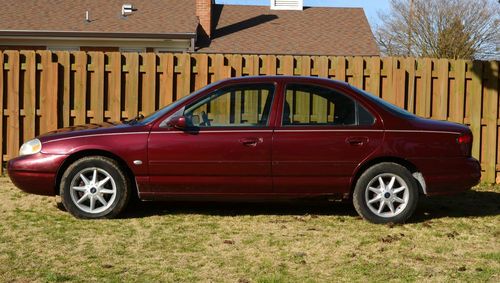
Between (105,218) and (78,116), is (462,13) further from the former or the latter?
(105,218)

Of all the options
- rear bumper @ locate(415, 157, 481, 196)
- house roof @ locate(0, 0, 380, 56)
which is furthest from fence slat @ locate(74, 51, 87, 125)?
house roof @ locate(0, 0, 380, 56)

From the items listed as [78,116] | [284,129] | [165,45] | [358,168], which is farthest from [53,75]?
[165,45]

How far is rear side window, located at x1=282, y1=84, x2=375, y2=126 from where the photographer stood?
679 cm

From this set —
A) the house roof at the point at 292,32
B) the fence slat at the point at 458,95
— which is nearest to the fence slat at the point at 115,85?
the fence slat at the point at 458,95

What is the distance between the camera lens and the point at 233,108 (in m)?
6.85

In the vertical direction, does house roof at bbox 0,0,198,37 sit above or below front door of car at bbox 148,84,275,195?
above

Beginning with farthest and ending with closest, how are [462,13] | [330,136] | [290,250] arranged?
[462,13] < [330,136] < [290,250]

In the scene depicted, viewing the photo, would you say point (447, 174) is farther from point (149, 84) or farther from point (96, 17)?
point (96, 17)

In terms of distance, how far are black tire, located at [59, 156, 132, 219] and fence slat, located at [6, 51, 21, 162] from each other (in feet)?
11.9

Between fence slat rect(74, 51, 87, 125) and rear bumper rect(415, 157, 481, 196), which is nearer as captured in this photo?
rear bumper rect(415, 157, 481, 196)

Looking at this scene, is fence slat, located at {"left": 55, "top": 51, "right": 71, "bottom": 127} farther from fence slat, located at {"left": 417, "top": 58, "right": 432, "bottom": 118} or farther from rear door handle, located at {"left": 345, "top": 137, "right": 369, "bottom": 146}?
fence slat, located at {"left": 417, "top": 58, "right": 432, "bottom": 118}

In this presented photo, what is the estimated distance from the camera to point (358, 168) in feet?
21.9

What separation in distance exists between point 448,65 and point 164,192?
17.2 feet

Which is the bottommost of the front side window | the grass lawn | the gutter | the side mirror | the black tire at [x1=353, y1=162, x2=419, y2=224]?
the grass lawn
